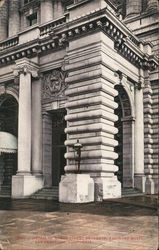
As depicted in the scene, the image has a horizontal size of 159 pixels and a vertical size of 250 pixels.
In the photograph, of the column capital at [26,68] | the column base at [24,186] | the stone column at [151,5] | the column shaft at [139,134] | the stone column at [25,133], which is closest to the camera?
the column base at [24,186]

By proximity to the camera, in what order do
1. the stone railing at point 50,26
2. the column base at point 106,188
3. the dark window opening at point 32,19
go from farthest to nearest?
the dark window opening at point 32,19 → the stone railing at point 50,26 → the column base at point 106,188

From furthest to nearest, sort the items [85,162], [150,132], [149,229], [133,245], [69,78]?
[150,132] → [69,78] → [85,162] → [149,229] → [133,245]

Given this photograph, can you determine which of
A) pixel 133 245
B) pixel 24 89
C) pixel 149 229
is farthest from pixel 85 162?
pixel 133 245

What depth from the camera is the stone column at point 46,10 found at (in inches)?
1291

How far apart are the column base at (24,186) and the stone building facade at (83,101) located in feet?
0.19

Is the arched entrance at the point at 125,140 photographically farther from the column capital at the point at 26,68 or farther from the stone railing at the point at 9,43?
the stone railing at the point at 9,43

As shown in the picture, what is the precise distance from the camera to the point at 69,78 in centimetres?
1995

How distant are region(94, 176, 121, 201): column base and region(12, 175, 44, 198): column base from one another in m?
4.86

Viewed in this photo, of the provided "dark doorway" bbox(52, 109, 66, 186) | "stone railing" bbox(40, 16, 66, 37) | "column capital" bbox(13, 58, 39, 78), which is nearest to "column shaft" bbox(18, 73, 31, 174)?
"column capital" bbox(13, 58, 39, 78)

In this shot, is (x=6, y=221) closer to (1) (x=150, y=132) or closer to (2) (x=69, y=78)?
(2) (x=69, y=78)

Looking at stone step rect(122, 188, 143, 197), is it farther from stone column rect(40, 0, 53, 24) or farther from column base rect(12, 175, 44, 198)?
stone column rect(40, 0, 53, 24)

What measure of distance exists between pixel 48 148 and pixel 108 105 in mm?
5543

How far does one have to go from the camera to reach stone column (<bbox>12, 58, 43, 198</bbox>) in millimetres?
20763

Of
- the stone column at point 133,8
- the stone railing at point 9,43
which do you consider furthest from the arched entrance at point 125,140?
the stone column at point 133,8
